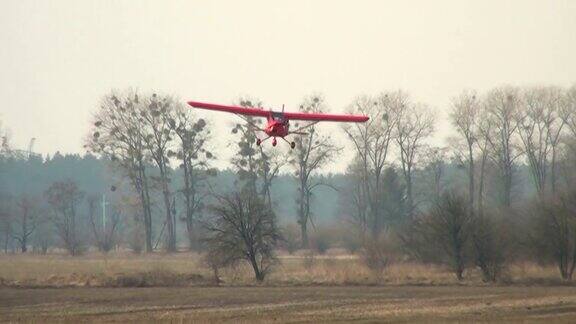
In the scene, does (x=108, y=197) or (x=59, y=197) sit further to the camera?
(x=108, y=197)

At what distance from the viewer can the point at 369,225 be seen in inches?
3521

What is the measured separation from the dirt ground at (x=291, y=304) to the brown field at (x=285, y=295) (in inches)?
1.6

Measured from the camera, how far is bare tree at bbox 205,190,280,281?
57781 millimetres

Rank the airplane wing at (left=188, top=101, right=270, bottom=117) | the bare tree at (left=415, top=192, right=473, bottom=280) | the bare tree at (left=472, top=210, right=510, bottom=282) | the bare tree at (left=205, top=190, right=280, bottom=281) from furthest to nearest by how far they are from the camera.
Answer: the bare tree at (left=205, top=190, right=280, bottom=281) → the bare tree at (left=415, top=192, right=473, bottom=280) → the bare tree at (left=472, top=210, right=510, bottom=282) → the airplane wing at (left=188, top=101, right=270, bottom=117)

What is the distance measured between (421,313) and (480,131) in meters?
53.9

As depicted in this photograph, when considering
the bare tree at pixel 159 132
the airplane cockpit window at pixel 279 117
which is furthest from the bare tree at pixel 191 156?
the airplane cockpit window at pixel 279 117

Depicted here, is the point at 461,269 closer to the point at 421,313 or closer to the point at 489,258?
the point at 489,258

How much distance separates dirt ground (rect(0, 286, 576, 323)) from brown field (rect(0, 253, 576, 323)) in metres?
0.04

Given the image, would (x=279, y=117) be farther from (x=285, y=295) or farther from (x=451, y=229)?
(x=451, y=229)

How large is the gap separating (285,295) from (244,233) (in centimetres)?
1193

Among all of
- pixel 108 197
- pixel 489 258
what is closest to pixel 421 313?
pixel 489 258

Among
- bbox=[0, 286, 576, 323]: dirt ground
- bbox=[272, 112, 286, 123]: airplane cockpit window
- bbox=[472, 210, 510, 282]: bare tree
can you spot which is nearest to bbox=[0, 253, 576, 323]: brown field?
bbox=[0, 286, 576, 323]: dirt ground

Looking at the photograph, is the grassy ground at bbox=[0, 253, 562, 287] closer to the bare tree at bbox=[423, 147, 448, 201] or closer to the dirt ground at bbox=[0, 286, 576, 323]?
the dirt ground at bbox=[0, 286, 576, 323]

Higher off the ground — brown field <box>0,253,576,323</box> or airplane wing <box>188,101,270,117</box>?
airplane wing <box>188,101,270,117</box>
